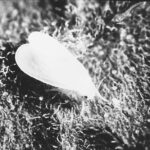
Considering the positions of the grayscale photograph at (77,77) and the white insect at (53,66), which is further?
the white insect at (53,66)

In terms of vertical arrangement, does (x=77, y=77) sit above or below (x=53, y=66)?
below

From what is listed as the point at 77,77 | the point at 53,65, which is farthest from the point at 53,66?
the point at 77,77

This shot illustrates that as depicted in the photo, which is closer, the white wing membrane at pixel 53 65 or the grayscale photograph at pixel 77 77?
the grayscale photograph at pixel 77 77

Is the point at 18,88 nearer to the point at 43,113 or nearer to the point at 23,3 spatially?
the point at 43,113

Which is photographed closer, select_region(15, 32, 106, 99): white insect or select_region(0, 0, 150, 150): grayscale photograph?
select_region(0, 0, 150, 150): grayscale photograph

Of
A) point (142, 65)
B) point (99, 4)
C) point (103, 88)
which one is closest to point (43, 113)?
point (103, 88)

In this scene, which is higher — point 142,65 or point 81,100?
point 142,65

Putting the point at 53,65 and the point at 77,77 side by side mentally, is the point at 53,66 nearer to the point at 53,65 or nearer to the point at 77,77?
the point at 53,65

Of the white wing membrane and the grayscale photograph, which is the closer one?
the grayscale photograph
